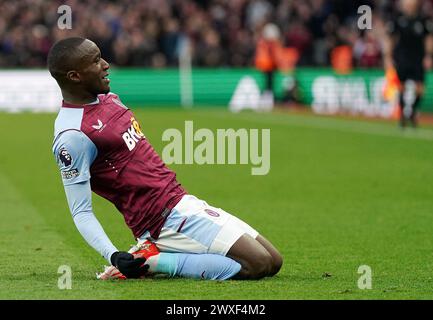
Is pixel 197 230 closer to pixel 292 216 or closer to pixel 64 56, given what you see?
pixel 64 56

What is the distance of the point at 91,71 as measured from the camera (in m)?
7.41

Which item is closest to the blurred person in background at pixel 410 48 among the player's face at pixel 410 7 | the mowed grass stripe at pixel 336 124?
the player's face at pixel 410 7

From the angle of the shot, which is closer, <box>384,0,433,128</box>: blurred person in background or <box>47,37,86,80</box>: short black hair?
<box>47,37,86,80</box>: short black hair

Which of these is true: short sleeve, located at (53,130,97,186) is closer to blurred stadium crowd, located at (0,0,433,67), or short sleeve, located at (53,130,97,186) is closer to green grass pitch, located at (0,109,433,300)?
green grass pitch, located at (0,109,433,300)

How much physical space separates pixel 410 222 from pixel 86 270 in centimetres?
416

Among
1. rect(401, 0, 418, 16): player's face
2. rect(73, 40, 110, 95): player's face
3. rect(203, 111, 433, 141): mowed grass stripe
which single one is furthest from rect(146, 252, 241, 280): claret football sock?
rect(401, 0, 418, 16): player's face

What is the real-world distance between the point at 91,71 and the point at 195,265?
5.02 ft

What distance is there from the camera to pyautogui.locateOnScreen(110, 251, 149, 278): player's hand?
721 cm

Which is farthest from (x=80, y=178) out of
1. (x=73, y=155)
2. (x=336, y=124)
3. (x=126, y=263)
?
(x=336, y=124)

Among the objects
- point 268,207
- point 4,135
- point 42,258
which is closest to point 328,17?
point 4,135

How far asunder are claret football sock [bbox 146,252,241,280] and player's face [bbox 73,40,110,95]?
125cm

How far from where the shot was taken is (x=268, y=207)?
40.7ft

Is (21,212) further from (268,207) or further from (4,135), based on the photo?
(4,135)

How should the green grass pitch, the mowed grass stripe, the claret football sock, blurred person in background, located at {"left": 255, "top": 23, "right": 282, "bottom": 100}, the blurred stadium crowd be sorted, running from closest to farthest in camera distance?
1. the green grass pitch
2. the claret football sock
3. the mowed grass stripe
4. blurred person in background, located at {"left": 255, "top": 23, "right": 282, "bottom": 100}
5. the blurred stadium crowd
